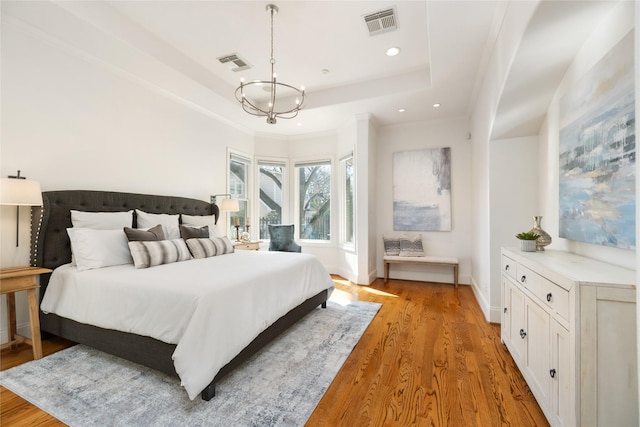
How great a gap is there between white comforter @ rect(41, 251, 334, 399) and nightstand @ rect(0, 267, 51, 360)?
6.2 inches

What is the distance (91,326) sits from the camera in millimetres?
2168

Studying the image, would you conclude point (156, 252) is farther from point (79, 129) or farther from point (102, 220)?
point (79, 129)

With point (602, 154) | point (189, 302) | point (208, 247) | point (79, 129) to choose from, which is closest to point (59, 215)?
point (79, 129)

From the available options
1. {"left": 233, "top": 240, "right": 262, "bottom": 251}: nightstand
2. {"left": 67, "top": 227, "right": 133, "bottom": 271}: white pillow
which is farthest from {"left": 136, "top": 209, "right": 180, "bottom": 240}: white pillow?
{"left": 233, "top": 240, "right": 262, "bottom": 251}: nightstand

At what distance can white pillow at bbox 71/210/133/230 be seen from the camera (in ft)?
8.76

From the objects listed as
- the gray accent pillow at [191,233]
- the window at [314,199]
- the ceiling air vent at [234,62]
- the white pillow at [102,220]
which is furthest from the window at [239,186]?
the white pillow at [102,220]

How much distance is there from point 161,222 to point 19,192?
1.28 metres

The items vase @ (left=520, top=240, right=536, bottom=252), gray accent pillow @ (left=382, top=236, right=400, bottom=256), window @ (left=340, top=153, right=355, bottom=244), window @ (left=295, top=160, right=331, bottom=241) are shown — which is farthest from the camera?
window @ (left=295, top=160, right=331, bottom=241)

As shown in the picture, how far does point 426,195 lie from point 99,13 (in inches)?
187

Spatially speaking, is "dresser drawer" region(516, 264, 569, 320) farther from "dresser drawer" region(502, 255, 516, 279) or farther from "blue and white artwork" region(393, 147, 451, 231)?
"blue and white artwork" region(393, 147, 451, 231)

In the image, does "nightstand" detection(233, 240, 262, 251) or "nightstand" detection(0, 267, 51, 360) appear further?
"nightstand" detection(233, 240, 262, 251)

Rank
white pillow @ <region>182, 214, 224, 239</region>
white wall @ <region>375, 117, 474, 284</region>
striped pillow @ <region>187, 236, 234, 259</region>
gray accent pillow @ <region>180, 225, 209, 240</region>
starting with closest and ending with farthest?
striped pillow @ <region>187, 236, 234, 259</region> → gray accent pillow @ <region>180, 225, 209, 240</region> → white pillow @ <region>182, 214, 224, 239</region> → white wall @ <region>375, 117, 474, 284</region>

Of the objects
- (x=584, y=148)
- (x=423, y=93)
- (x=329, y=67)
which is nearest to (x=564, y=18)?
(x=584, y=148)

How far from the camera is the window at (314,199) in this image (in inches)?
221
